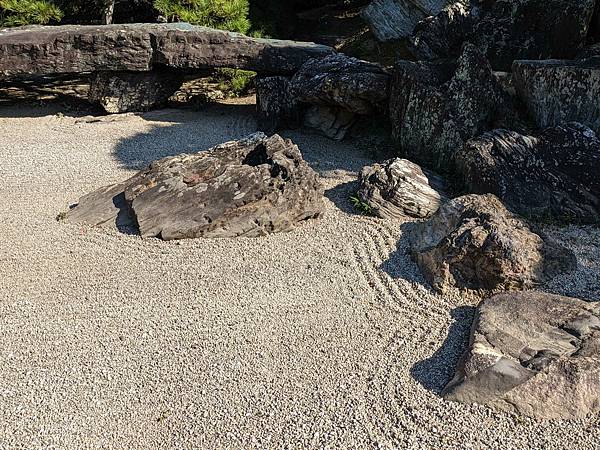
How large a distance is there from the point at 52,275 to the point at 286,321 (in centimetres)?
233

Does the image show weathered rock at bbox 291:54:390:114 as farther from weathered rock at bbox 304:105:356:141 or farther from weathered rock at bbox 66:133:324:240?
weathered rock at bbox 66:133:324:240

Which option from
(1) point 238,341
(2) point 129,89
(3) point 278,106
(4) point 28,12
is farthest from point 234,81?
(1) point 238,341

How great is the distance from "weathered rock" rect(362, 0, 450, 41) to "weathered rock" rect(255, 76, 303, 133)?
2.92 metres

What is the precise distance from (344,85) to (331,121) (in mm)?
774

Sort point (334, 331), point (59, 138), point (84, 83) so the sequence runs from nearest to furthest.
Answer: point (334, 331), point (59, 138), point (84, 83)

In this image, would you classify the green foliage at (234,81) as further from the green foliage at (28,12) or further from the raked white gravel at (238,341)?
the raked white gravel at (238,341)

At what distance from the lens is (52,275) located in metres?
5.40

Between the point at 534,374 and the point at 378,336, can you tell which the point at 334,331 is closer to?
the point at 378,336

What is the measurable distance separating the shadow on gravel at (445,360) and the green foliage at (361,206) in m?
1.94

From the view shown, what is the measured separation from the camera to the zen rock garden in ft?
13.3

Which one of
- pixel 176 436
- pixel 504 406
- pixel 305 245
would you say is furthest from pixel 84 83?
pixel 504 406

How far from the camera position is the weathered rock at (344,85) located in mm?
8016

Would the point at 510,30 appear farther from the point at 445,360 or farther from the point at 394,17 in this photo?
the point at 445,360

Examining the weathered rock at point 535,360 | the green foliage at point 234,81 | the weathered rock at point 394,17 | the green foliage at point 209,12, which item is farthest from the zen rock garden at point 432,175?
the green foliage at point 234,81
